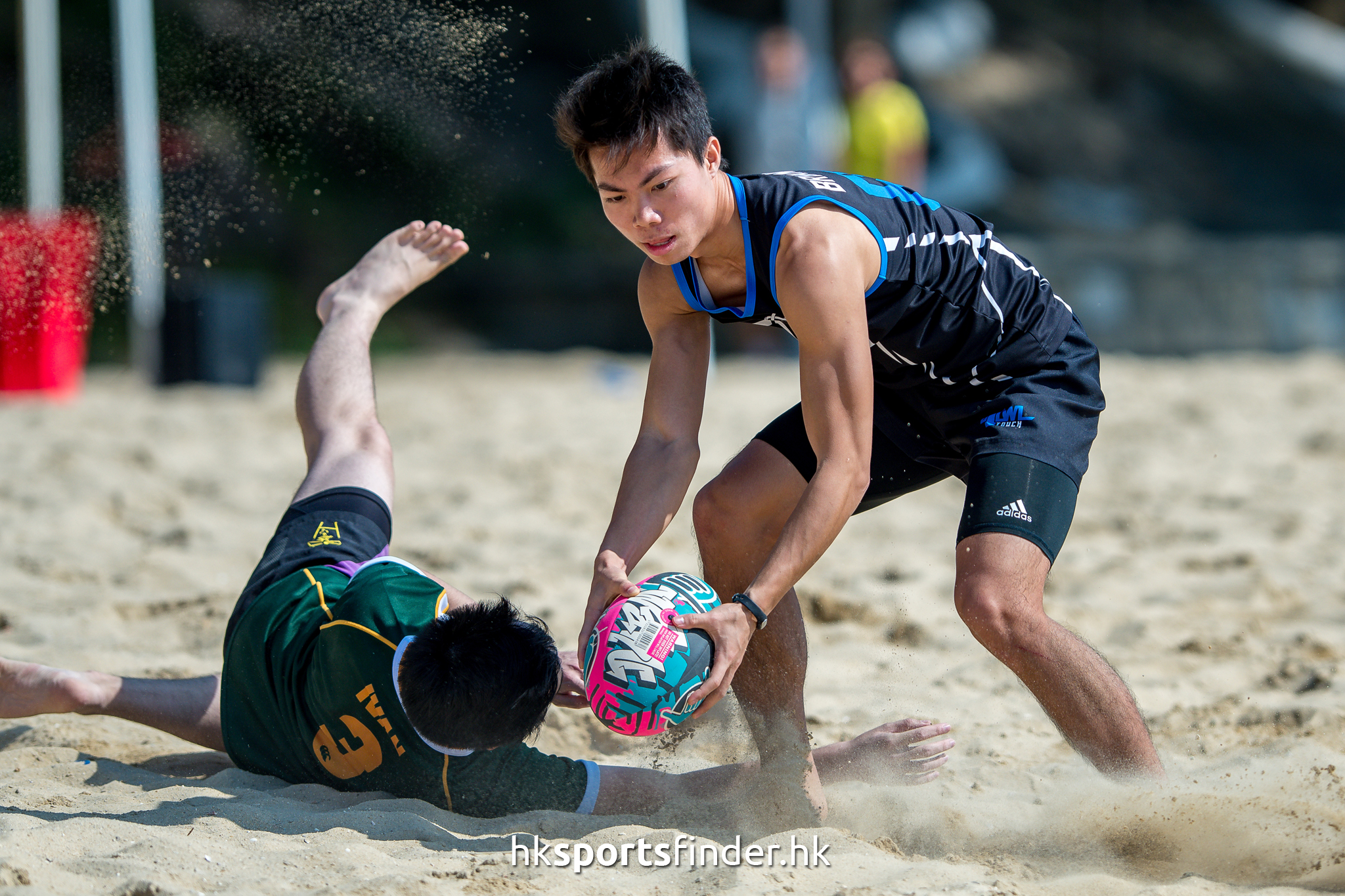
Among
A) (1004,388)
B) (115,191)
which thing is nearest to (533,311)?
(115,191)

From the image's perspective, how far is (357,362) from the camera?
12.7 feet

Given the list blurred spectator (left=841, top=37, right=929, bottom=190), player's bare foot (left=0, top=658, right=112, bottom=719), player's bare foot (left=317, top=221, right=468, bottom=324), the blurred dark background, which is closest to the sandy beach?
player's bare foot (left=0, top=658, right=112, bottom=719)

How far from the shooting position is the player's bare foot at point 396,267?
385 centimetres

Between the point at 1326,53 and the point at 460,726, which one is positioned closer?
the point at 460,726

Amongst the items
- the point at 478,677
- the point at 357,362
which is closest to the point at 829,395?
the point at 478,677

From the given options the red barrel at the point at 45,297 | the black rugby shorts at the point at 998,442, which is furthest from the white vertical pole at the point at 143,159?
the black rugby shorts at the point at 998,442

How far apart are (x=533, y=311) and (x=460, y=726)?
1090cm

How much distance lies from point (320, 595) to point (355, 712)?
38 cm

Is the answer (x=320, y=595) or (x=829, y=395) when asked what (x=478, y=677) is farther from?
(x=829, y=395)

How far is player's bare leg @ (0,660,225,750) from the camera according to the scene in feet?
10.1

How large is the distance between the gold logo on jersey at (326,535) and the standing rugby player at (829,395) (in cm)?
83

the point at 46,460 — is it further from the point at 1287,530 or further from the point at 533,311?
the point at 533,311

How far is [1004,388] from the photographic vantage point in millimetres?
3000

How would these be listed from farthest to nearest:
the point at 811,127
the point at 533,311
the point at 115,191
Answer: the point at 533,311, the point at 811,127, the point at 115,191
